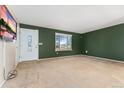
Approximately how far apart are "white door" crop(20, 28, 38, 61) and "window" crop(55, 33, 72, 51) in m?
1.67

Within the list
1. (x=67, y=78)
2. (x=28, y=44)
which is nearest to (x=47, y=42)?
(x=28, y=44)

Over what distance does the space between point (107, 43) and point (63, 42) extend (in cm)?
315

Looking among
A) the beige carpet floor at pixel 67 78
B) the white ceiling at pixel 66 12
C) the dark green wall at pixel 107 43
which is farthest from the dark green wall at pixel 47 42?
the dark green wall at pixel 107 43

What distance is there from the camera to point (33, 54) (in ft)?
17.5

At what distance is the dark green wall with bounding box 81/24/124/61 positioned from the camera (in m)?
5.12

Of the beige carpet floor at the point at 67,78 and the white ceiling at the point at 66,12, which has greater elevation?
the white ceiling at the point at 66,12

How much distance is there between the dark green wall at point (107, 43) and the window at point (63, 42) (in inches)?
63.8

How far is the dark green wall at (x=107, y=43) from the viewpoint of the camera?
5.12 meters

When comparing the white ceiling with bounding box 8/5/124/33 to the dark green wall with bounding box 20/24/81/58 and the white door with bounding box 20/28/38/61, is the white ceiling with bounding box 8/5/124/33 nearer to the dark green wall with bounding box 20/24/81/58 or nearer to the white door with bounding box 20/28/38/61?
the white door with bounding box 20/28/38/61

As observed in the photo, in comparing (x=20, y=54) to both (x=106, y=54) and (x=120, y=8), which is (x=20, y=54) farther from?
(x=106, y=54)

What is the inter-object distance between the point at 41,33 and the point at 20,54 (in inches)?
70.8

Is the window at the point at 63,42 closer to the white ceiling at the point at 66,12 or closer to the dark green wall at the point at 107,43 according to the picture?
the dark green wall at the point at 107,43

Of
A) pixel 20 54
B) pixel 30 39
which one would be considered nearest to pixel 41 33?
pixel 30 39

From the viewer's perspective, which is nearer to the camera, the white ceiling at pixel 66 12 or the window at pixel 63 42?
the white ceiling at pixel 66 12
